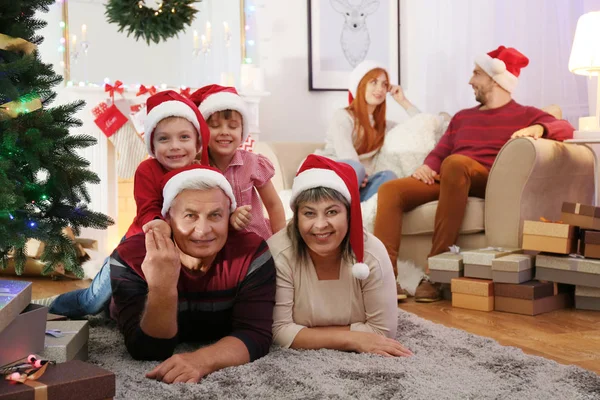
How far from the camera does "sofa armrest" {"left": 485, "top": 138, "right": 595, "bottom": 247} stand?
9.87ft

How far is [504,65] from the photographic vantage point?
3537mm

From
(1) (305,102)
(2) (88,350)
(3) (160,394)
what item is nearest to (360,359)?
(3) (160,394)

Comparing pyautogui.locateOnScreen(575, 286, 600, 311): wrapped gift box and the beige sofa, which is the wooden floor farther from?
the beige sofa

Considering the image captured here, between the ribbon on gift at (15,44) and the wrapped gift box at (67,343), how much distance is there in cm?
73

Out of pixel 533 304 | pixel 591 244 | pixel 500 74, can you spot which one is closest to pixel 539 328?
pixel 533 304

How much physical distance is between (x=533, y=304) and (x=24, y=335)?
6.31 feet

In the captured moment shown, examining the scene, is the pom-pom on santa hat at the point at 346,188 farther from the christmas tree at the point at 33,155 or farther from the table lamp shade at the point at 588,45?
the table lamp shade at the point at 588,45

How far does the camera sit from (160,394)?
1.62m

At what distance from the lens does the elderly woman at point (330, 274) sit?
2025mm

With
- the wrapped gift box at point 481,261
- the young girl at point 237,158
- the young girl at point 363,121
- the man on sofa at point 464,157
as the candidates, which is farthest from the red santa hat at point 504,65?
the young girl at point 237,158

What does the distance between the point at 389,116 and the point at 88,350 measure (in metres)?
3.32

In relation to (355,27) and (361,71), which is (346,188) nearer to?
(361,71)

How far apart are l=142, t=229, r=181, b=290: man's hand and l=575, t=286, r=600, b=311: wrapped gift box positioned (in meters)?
1.81

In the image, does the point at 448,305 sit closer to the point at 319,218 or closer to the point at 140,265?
the point at 319,218
